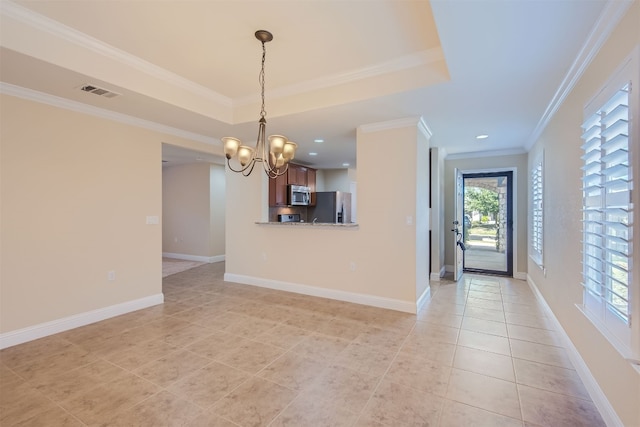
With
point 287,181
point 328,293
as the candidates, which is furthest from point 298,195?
point 328,293

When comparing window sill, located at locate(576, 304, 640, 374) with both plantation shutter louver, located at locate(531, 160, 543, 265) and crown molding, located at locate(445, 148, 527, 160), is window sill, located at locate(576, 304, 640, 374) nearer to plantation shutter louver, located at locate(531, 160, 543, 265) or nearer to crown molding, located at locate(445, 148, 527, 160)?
plantation shutter louver, located at locate(531, 160, 543, 265)

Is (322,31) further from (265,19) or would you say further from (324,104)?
(324,104)

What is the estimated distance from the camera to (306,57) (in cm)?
274

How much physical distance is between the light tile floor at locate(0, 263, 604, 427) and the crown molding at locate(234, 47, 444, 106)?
2.66 metres

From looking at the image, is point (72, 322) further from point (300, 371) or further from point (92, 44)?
point (92, 44)

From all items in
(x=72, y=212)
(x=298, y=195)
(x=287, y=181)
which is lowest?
(x=72, y=212)

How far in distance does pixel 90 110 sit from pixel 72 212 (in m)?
1.18

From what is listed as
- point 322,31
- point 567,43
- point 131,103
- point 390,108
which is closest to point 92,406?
point 131,103

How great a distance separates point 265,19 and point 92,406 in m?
2.97

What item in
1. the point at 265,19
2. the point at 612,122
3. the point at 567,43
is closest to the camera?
the point at 612,122

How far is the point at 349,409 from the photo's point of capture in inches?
74.6

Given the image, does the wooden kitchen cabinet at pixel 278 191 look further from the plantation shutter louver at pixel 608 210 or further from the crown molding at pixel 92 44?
the plantation shutter louver at pixel 608 210

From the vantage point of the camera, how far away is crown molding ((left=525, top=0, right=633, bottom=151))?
1655 millimetres

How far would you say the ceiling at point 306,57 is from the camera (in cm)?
203
